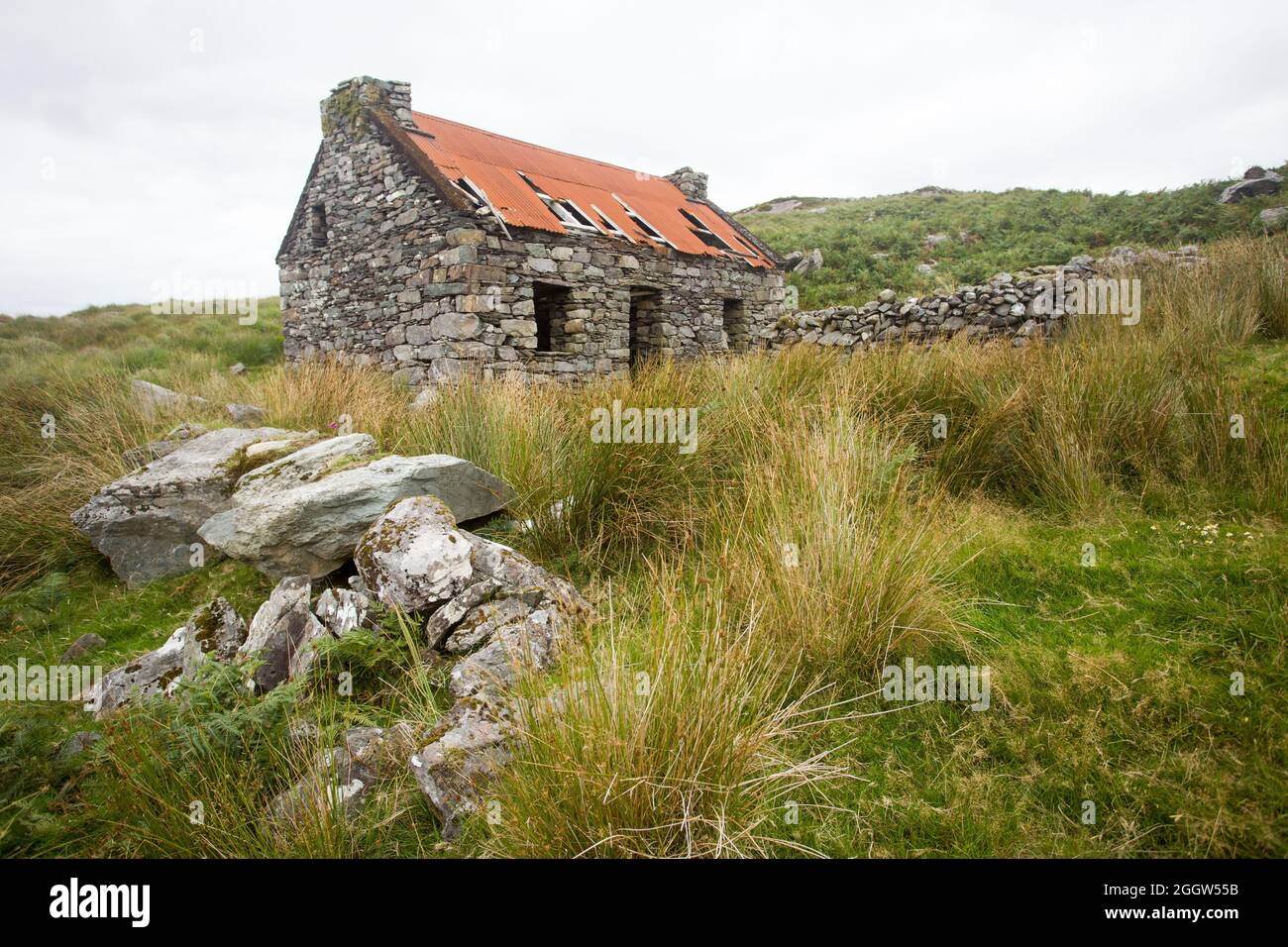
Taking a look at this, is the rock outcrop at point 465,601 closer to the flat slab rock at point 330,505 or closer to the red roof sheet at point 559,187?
the flat slab rock at point 330,505

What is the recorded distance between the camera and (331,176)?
12.6 metres

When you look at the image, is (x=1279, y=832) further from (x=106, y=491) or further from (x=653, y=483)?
(x=106, y=491)

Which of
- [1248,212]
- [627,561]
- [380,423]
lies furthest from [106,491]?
[1248,212]

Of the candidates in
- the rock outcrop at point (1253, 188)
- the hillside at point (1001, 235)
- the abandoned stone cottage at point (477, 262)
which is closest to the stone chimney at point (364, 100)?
the abandoned stone cottage at point (477, 262)

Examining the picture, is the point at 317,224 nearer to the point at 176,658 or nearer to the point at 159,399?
the point at 159,399

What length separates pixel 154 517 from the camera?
5484mm

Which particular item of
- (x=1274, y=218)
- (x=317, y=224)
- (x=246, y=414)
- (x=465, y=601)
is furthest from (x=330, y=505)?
(x=1274, y=218)

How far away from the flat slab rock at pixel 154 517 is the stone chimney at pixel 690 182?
50.3 ft

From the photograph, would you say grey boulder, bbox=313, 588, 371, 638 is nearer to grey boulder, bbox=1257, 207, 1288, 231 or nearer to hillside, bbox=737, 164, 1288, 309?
hillside, bbox=737, 164, 1288, 309

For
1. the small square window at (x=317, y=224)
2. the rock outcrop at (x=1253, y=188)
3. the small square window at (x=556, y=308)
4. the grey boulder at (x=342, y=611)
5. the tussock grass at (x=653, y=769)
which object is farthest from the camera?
the rock outcrop at (x=1253, y=188)

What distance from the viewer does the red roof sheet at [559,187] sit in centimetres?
1173

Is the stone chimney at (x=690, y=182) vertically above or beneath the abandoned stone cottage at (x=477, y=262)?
above

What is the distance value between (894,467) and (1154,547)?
144 centimetres

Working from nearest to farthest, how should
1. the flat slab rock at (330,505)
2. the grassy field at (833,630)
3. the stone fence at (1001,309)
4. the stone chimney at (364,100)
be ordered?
the grassy field at (833,630) → the flat slab rock at (330,505) → the stone fence at (1001,309) → the stone chimney at (364,100)
